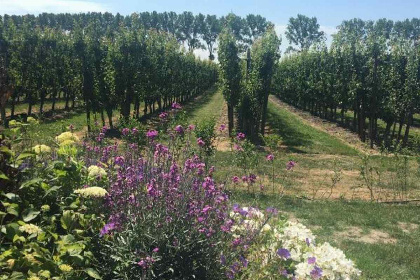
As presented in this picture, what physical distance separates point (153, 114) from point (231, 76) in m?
11.8

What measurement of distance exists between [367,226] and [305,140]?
15181 mm

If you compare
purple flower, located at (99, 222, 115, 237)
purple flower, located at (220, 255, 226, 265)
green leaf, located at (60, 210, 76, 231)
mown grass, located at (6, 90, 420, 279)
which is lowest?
mown grass, located at (6, 90, 420, 279)

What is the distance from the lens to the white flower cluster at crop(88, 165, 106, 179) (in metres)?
3.80

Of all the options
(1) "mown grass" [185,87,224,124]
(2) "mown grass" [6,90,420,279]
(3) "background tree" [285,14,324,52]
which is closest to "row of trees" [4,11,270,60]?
(3) "background tree" [285,14,324,52]

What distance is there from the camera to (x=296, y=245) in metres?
4.50

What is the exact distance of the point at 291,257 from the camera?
13.8ft

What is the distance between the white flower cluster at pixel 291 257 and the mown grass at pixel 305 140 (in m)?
16.4

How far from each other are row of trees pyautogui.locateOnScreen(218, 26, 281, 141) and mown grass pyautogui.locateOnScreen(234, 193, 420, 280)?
13.7 meters

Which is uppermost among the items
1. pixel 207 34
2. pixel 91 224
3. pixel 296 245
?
pixel 207 34

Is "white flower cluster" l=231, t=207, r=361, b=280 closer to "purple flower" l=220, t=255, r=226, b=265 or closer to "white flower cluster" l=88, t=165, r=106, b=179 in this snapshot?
"purple flower" l=220, t=255, r=226, b=265

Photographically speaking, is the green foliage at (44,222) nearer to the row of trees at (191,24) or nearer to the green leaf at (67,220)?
the green leaf at (67,220)

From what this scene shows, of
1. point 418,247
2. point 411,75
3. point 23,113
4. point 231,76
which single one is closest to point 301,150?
point 231,76

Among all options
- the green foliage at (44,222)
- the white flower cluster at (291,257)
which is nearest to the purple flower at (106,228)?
the green foliage at (44,222)

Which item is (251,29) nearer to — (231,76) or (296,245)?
(231,76)
